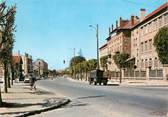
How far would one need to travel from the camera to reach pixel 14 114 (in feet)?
55.7

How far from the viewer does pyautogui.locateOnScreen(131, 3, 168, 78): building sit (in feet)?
259

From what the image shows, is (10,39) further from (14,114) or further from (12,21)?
(14,114)

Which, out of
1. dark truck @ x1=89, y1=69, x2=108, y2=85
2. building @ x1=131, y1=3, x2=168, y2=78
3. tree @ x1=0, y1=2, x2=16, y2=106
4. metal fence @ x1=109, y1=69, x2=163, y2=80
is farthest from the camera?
building @ x1=131, y1=3, x2=168, y2=78

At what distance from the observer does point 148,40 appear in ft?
299

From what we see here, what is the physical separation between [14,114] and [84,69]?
129068mm

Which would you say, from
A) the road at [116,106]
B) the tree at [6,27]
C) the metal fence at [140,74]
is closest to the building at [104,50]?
the metal fence at [140,74]

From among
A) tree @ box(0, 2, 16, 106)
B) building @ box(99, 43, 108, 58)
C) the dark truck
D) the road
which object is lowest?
the road

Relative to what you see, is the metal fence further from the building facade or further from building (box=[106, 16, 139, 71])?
building (box=[106, 16, 139, 71])

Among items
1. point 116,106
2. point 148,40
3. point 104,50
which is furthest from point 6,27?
point 104,50

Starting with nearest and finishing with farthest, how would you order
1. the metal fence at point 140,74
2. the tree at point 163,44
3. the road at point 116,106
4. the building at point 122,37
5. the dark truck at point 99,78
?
the road at point 116,106, the tree at point 163,44, the metal fence at point 140,74, the dark truck at point 99,78, the building at point 122,37

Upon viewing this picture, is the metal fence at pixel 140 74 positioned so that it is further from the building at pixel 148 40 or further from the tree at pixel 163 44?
the tree at pixel 163 44

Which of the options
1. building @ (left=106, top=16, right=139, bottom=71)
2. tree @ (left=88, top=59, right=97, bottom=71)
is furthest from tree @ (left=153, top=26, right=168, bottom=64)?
tree @ (left=88, top=59, right=97, bottom=71)

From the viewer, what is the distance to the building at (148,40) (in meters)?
79.0

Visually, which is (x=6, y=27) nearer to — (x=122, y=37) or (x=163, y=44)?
(x=163, y=44)
